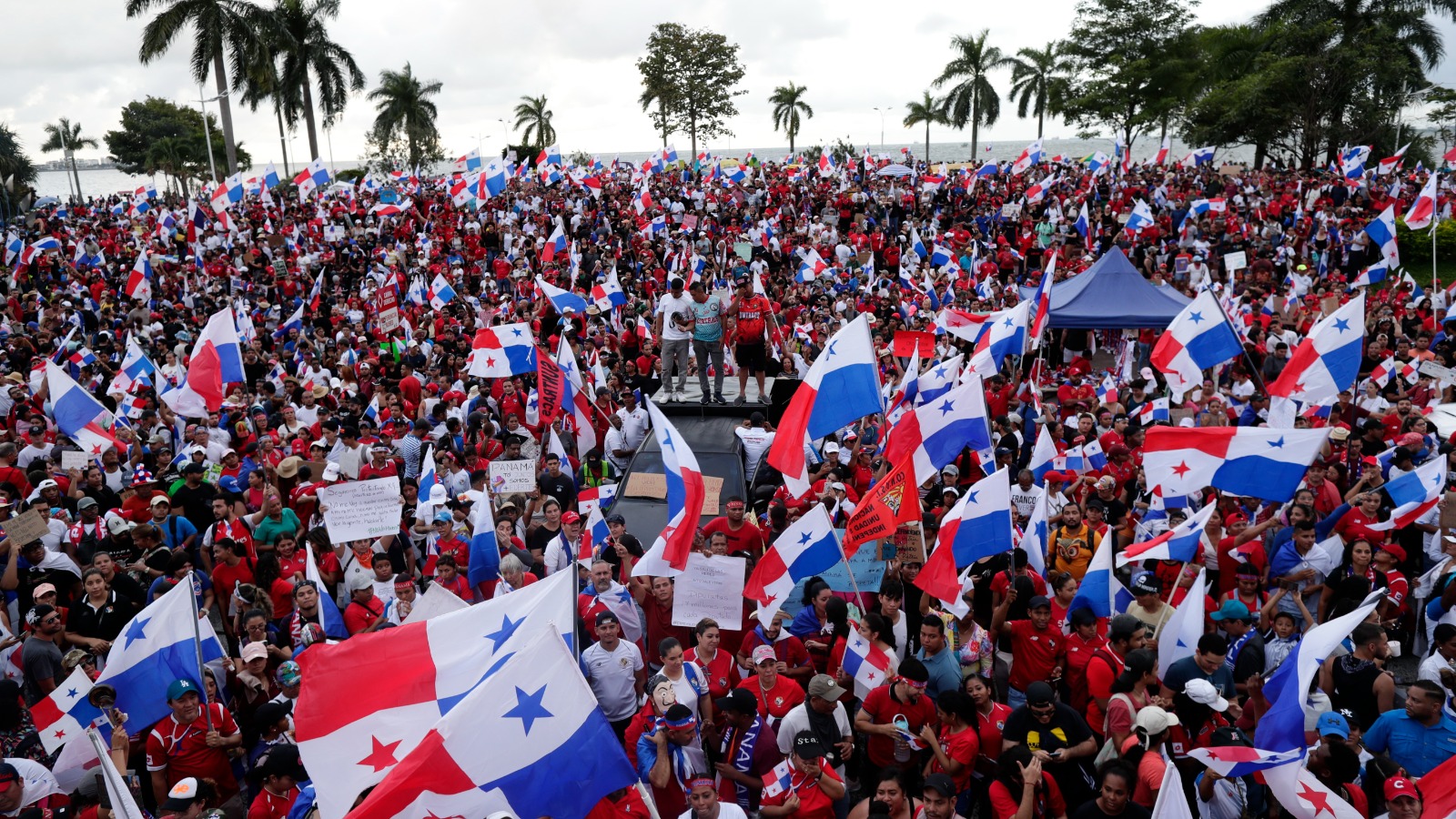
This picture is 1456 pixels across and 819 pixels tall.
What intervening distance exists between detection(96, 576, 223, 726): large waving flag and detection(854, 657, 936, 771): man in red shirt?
4105 mm

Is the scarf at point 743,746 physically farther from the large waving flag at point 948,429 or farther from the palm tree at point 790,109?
the palm tree at point 790,109

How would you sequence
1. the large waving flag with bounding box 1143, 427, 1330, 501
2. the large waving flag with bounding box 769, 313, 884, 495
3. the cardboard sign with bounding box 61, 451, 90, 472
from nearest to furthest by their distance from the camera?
the large waving flag with bounding box 1143, 427, 1330, 501 → the large waving flag with bounding box 769, 313, 884, 495 → the cardboard sign with bounding box 61, 451, 90, 472

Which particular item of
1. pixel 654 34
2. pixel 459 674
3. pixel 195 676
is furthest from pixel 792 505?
pixel 654 34

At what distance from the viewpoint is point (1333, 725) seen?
555 centimetres

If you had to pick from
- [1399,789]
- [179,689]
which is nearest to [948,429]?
[1399,789]

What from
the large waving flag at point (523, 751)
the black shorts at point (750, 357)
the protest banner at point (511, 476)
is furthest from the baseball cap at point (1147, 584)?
the black shorts at point (750, 357)

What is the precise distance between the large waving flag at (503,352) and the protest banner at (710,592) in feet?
21.0

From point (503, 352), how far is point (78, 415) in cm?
471

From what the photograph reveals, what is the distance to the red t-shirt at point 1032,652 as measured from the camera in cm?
692

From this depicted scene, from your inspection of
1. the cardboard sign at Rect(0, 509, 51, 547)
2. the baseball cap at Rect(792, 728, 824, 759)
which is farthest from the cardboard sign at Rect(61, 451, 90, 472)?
the baseball cap at Rect(792, 728, 824, 759)

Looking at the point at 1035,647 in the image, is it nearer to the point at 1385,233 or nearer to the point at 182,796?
the point at 182,796

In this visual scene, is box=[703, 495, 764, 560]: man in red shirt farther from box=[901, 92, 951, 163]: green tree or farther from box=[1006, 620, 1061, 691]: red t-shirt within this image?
box=[901, 92, 951, 163]: green tree

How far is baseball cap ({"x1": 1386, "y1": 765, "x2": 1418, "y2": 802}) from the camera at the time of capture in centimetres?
500

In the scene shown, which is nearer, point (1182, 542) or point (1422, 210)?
point (1182, 542)
